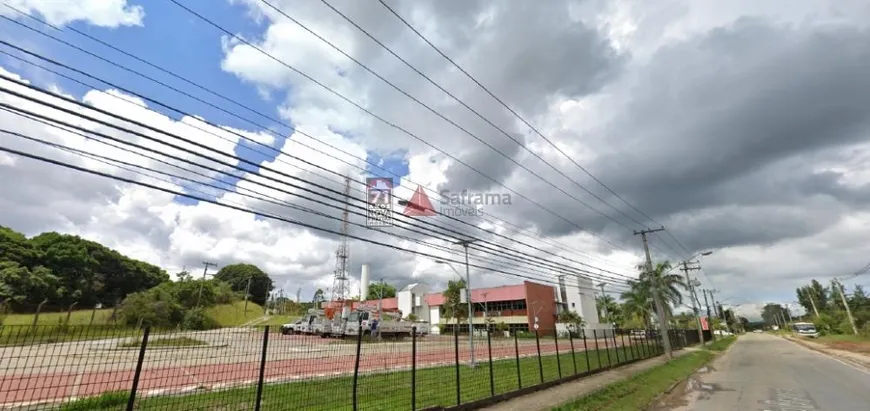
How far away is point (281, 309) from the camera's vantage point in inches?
3460

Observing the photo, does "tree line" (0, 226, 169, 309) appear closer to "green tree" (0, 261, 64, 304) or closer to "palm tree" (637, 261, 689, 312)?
"green tree" (0, 261, 64, 304)

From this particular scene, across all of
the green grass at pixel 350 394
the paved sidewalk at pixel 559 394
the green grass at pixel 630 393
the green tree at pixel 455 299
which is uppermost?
the green tree at pixel 455 299

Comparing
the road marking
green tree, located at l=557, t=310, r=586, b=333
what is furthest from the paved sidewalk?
green tree, located at l=557, t=310, r=586, b=333

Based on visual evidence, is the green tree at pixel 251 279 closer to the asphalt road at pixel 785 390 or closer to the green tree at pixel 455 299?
the green tree at pixel 455 299

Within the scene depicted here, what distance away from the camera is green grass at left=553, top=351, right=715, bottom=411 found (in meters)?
10.6

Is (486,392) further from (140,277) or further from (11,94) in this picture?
(140,277)

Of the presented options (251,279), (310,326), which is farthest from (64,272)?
(310,326)

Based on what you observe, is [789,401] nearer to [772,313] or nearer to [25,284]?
[25,284]

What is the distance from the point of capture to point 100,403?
8523mm

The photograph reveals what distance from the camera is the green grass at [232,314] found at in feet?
200

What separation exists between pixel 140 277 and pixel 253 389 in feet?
291

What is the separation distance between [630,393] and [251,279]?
354 feet

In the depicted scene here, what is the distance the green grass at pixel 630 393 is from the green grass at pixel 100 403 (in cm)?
988

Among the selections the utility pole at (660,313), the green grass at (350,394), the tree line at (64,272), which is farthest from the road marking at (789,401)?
the tree line at (64,272)
